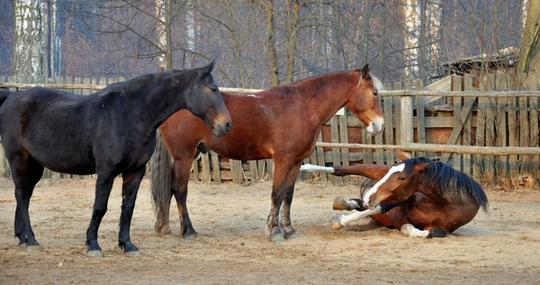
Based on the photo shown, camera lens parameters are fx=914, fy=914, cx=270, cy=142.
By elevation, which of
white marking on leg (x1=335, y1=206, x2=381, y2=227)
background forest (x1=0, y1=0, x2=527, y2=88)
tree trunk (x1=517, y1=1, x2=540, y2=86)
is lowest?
white marking on leg (x1=335, y1=206, x2=381, y2=227)

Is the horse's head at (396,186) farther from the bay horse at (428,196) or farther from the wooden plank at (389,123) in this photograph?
the wooden plank at (389,123)

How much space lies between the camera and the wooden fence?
42.4ft

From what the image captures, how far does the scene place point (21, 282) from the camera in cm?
657

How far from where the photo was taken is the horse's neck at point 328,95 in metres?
9.15

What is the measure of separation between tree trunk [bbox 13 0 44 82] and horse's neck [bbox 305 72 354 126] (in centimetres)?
873

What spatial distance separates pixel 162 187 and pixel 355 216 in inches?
78.4

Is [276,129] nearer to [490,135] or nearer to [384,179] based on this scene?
[384,179]

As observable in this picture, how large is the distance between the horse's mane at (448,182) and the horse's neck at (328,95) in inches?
36.3

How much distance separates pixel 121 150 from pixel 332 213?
401 cm

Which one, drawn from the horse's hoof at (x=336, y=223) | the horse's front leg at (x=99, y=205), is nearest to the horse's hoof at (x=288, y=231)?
the horse's hoof at (x=336, y=223)

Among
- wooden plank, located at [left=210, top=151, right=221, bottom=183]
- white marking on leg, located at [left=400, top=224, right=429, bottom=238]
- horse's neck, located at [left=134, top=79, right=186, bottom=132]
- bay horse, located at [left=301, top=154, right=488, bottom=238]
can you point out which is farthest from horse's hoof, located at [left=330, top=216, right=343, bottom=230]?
wooden plank, located at [left=210, top=151, right=221, bottom=183]

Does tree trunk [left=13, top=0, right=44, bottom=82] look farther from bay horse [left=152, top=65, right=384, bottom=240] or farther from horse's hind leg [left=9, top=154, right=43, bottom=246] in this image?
horse's hind leg [left=9, top=154, right=43, bottom=246]

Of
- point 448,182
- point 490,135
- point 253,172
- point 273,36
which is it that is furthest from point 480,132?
point 448,182

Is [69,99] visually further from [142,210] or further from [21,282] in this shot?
[142,210]
